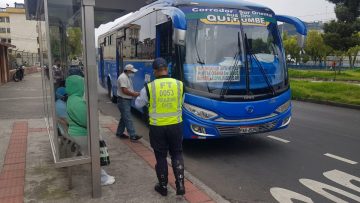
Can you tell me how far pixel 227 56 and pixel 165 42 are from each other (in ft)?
4.66

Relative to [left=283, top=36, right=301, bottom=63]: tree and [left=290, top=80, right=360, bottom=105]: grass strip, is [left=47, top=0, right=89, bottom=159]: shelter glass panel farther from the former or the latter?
[left=283, top=36, right=301, bottom=63]: tree

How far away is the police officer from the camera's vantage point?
14.7ft

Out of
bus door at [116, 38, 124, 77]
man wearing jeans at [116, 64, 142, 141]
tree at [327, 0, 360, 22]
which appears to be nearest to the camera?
man wearing jeans at [116, 64, 142, 141]

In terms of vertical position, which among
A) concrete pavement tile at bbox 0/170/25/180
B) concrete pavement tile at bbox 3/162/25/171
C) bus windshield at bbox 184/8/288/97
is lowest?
concrete pavement tile at bbox 0/170/25/180

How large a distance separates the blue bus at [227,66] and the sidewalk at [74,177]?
1.27m

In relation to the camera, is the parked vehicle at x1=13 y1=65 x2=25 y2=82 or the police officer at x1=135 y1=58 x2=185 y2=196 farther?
the parked vehicle at x1=13 y1=65 x2=25 y2=82

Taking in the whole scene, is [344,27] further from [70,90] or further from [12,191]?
[12,191]

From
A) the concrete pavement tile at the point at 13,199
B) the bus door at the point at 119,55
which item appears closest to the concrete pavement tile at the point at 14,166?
the concrete pavement tile at the point at 13,199

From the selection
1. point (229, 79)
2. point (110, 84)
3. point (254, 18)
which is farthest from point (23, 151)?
point (110, 84)

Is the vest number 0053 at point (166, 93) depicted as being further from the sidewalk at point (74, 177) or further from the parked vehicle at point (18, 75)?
the parked vehicle at point (18, 75)

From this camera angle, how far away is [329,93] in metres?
15.9

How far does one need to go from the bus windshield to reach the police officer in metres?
1.93

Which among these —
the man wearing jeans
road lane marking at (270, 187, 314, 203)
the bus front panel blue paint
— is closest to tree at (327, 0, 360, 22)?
the bus front panel blue paint

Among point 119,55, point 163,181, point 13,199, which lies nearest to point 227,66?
point 163,181
